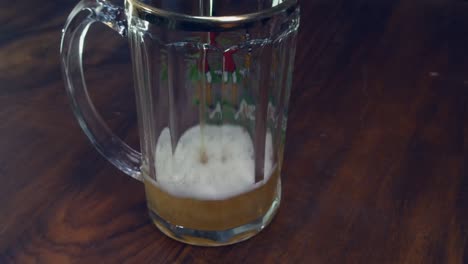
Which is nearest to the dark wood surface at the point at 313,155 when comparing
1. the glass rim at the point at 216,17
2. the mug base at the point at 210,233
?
the mug base at the point at 210,233

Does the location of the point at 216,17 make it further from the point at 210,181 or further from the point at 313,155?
the point at 313,155

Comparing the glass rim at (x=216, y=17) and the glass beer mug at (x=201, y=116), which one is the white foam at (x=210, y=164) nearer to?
the glass beer mug at (x=201, y=116)

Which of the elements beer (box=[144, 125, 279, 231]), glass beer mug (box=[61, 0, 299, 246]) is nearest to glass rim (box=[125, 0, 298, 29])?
glass beer mug (box=[61, 0, 299, 246])

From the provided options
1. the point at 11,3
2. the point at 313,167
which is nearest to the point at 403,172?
the point at 313,167

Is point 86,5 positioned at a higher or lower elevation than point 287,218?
higher

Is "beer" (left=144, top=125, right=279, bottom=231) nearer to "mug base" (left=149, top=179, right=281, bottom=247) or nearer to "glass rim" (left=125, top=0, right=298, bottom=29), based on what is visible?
"mug base" (left=149, top=179, right=281, bottom=247)

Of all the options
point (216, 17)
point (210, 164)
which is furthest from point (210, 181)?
point (216, 17)

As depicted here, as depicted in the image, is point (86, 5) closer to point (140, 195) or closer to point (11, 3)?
point (140, 195)
